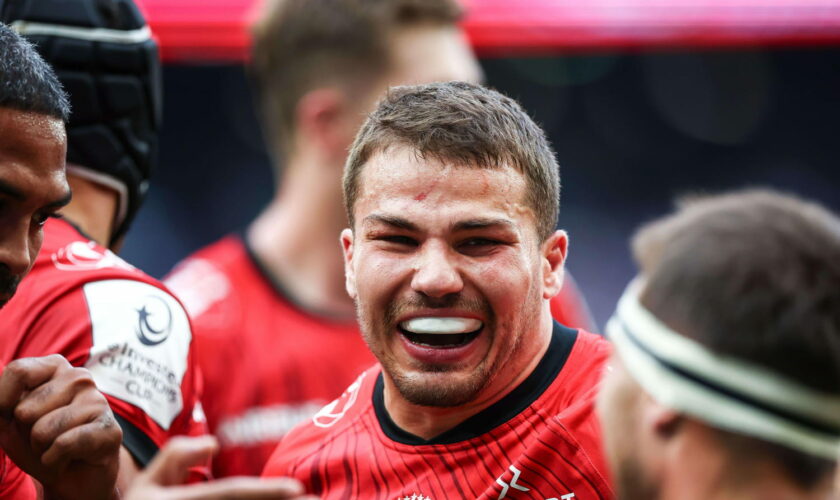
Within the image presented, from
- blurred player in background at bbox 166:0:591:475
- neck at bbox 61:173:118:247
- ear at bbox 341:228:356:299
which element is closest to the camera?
ear at bbox 341:228:356:299

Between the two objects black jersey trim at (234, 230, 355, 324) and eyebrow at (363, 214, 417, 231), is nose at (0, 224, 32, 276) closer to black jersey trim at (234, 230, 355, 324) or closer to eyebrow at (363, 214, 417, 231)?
eyebrow at (363, 214, 417, 231)

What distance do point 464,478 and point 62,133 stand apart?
45.6 inches

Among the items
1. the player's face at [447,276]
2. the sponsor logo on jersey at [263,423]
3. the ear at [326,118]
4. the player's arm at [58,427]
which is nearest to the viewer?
the player's arm at [58,427]

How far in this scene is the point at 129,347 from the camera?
259 centimetres

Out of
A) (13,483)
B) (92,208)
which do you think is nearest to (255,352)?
(92,208)

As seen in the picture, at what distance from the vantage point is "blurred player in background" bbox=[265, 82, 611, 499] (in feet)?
7.66

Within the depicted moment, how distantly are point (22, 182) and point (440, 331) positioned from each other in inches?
37.1

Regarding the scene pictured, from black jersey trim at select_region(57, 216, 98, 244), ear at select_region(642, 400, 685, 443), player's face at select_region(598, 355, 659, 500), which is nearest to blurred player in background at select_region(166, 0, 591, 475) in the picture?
black jersey trim at select_region(57, 216, 98, 244)

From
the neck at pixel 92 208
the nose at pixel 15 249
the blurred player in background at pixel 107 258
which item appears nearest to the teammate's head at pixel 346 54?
the blurred player in background at pixel 107 258

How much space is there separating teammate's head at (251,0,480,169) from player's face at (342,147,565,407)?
8.12 feet

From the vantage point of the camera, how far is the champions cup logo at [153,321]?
262 centimetres

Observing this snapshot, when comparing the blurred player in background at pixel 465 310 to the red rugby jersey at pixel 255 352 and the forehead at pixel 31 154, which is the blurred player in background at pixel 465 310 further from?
the red rugby jersey at pixel 255 352

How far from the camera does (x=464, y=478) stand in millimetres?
2371

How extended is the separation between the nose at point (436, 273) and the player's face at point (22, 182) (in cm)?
79
